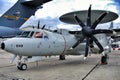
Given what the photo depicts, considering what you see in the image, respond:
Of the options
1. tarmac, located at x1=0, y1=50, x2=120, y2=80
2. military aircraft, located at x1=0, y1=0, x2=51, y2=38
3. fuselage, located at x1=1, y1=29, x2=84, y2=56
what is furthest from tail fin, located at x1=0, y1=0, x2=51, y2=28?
tarmac, located at x1=0, y1=50, x2=120, y2=80

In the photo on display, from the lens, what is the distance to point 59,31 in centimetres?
1446

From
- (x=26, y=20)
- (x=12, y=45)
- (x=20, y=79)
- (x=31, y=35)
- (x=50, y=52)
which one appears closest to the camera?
(x=20, y=79)

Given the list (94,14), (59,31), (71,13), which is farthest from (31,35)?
(94,14)

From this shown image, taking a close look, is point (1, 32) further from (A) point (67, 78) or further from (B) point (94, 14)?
(A) point (67, 78)

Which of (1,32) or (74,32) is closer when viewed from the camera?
(74,32)

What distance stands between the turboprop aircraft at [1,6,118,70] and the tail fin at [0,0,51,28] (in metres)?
4.74

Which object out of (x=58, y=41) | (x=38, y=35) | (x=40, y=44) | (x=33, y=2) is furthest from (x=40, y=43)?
(x=33, y=2)

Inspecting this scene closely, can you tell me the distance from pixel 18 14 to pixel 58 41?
24.4ft

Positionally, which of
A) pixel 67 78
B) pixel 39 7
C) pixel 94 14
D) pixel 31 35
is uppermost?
pixel 39 7

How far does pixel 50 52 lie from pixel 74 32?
3019 millimetres

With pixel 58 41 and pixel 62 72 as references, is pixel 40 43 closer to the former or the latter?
pixel 58 41

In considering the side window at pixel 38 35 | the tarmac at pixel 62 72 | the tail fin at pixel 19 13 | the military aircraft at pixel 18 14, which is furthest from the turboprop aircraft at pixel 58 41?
the tail fin at pixel 19 13

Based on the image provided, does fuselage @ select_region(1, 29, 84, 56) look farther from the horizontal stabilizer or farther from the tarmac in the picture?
the horizontal stabilizer

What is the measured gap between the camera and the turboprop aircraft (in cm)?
1094
